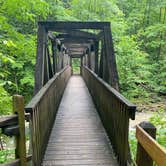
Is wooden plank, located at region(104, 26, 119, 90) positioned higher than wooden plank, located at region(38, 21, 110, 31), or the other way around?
wooden plank, located at region(38, 21, 110, 31)

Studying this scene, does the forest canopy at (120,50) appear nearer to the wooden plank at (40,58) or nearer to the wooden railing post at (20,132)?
the wooden plank at (40,58)

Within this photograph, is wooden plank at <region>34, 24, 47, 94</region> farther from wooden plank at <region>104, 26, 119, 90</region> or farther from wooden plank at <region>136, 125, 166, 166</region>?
wooden plank at <region>136, 125, 166, 166</region>

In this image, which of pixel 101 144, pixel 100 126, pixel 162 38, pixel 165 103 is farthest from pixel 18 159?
pixel 162 38

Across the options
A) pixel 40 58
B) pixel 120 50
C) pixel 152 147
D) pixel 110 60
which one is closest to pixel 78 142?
pixel 110 60

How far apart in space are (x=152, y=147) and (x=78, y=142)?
3202mm

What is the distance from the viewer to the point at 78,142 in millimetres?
4910

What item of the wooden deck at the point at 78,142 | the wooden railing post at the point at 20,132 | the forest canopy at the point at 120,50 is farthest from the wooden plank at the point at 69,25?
the wooden railing post at the point at 20,132

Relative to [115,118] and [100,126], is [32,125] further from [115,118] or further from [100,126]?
[100,126]

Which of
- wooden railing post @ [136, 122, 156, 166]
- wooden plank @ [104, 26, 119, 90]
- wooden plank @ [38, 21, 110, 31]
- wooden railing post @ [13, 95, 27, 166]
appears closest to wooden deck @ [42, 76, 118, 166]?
wooden plank @ [104, 26, 119, 90]

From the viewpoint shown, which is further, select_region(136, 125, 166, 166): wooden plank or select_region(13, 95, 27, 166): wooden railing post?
select_region(13, 95, 27, 166): wooden railing post

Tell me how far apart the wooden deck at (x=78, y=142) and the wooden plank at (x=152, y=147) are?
1.90 m

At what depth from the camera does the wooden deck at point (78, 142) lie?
13.4 feet

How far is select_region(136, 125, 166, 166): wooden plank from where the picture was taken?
162 centimetres

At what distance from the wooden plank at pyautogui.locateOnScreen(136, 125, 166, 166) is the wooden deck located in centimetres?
190
